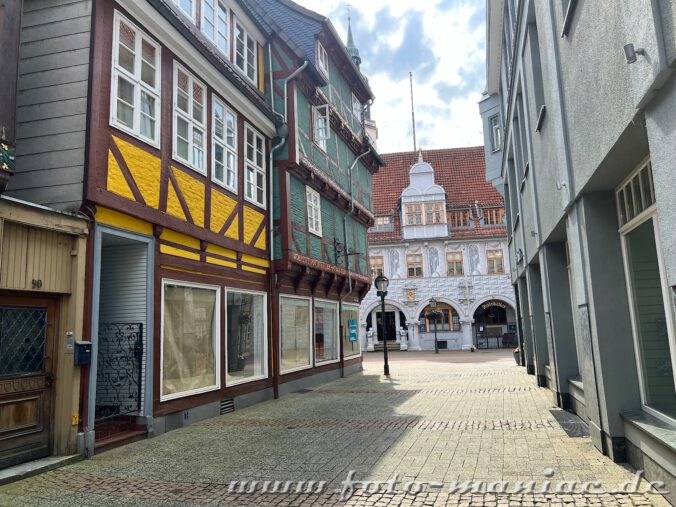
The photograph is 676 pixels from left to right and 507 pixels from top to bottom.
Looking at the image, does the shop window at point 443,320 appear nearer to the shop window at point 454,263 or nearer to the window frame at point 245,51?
the shop window at point 454,263

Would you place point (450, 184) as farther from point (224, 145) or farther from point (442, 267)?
point (224, 145)

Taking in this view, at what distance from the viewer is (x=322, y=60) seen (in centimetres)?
1734

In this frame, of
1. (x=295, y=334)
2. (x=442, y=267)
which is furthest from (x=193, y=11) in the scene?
(x=442, y=267)

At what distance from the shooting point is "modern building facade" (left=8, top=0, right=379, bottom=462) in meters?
7.67

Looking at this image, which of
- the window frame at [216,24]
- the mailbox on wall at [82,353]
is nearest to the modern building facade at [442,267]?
the window frame at [216,24]

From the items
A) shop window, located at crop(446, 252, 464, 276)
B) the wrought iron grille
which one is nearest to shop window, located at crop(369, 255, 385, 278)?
shop window, located at crop(446, 252, 464, 276)

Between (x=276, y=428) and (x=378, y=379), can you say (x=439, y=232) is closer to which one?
(x=378, y=379)

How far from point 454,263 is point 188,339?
29423 mm

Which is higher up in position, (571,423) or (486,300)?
(486,300)

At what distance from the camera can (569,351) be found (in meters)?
9.82

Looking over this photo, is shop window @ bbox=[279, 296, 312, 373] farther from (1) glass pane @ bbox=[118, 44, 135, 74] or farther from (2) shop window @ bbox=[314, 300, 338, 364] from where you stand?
(1) glass pane @ bbox=[118, 44, 135, 74]

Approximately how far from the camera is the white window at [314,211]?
15281 mm

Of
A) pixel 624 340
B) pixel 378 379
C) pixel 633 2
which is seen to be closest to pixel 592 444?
pixel 624 340

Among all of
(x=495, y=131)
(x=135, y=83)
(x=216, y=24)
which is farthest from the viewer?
(x=495, y=131)
